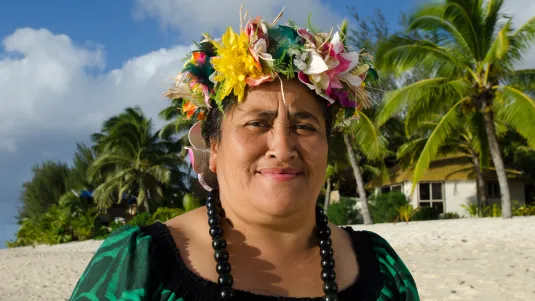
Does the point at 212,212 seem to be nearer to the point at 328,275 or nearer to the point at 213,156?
the point at 213,156

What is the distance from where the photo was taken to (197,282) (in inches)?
72.5

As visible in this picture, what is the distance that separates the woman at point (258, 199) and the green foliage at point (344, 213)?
22.7 m

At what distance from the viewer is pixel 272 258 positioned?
2018mm

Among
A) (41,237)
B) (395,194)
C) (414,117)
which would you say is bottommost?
(41,237)

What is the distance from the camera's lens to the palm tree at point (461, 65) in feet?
55.3

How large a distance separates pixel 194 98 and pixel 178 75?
4.6 inches

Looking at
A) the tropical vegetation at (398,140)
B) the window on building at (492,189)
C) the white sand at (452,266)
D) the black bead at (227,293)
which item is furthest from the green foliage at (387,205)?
the black bead at (227,293)

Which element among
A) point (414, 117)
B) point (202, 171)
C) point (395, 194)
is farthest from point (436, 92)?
point (202, 171)

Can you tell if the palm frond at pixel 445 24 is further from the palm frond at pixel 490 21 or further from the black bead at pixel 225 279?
the black bead at pixel 225 279

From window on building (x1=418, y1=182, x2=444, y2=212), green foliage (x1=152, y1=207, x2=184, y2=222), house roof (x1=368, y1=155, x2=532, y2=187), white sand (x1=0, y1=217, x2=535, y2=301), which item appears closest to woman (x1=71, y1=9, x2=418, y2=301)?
white sand (x1=0, y1=217, x2=535, y2=301)

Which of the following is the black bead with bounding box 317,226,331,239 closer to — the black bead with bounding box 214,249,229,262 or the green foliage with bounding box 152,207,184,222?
the black bead with bounding box 214,249,229,262

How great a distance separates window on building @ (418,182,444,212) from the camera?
94.3ft

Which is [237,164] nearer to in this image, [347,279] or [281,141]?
[281,141]

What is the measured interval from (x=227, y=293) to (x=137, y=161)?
102 ft
